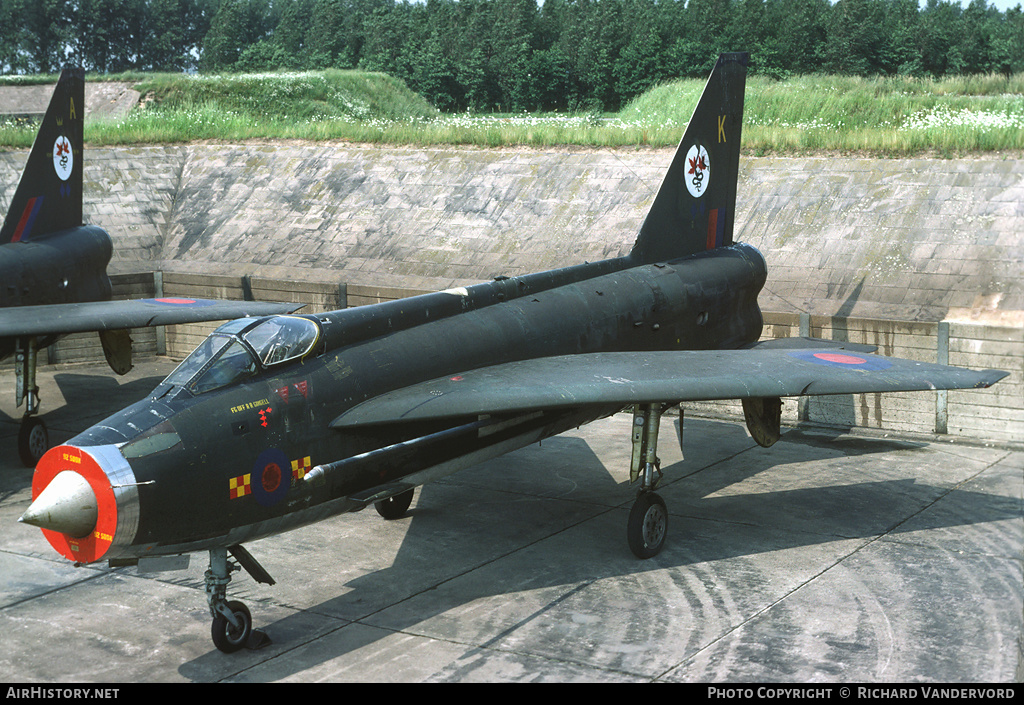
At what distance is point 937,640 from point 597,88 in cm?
6579

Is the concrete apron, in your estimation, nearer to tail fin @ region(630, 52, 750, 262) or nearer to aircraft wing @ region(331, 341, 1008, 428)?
aircraft wing @ region(331, 341, 1008, 428)

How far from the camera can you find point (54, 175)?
18.4 metres

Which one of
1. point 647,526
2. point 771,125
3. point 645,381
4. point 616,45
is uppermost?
point 616,45

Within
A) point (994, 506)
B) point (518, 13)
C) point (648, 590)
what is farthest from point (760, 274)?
point (518, 13)

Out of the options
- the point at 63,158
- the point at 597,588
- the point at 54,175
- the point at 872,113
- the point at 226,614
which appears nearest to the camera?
the point at 226,614

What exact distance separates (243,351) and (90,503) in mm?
2145

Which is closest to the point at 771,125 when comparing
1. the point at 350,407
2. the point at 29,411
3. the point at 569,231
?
the point at 569,231

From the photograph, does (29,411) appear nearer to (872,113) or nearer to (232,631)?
(232,631)

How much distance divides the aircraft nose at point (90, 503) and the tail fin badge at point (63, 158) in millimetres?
Result: 11663

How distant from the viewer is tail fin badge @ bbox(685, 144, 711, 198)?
15.5 metres

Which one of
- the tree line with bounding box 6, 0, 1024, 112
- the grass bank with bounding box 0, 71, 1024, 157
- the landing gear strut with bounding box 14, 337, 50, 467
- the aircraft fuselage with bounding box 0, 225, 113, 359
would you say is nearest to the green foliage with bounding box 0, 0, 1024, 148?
the tree line with bounding box 6, 0, 1024, 112

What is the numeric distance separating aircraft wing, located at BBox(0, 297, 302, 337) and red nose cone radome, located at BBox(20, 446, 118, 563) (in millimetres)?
7488

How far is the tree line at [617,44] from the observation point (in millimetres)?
66938

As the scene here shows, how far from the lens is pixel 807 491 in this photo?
1459 cm
